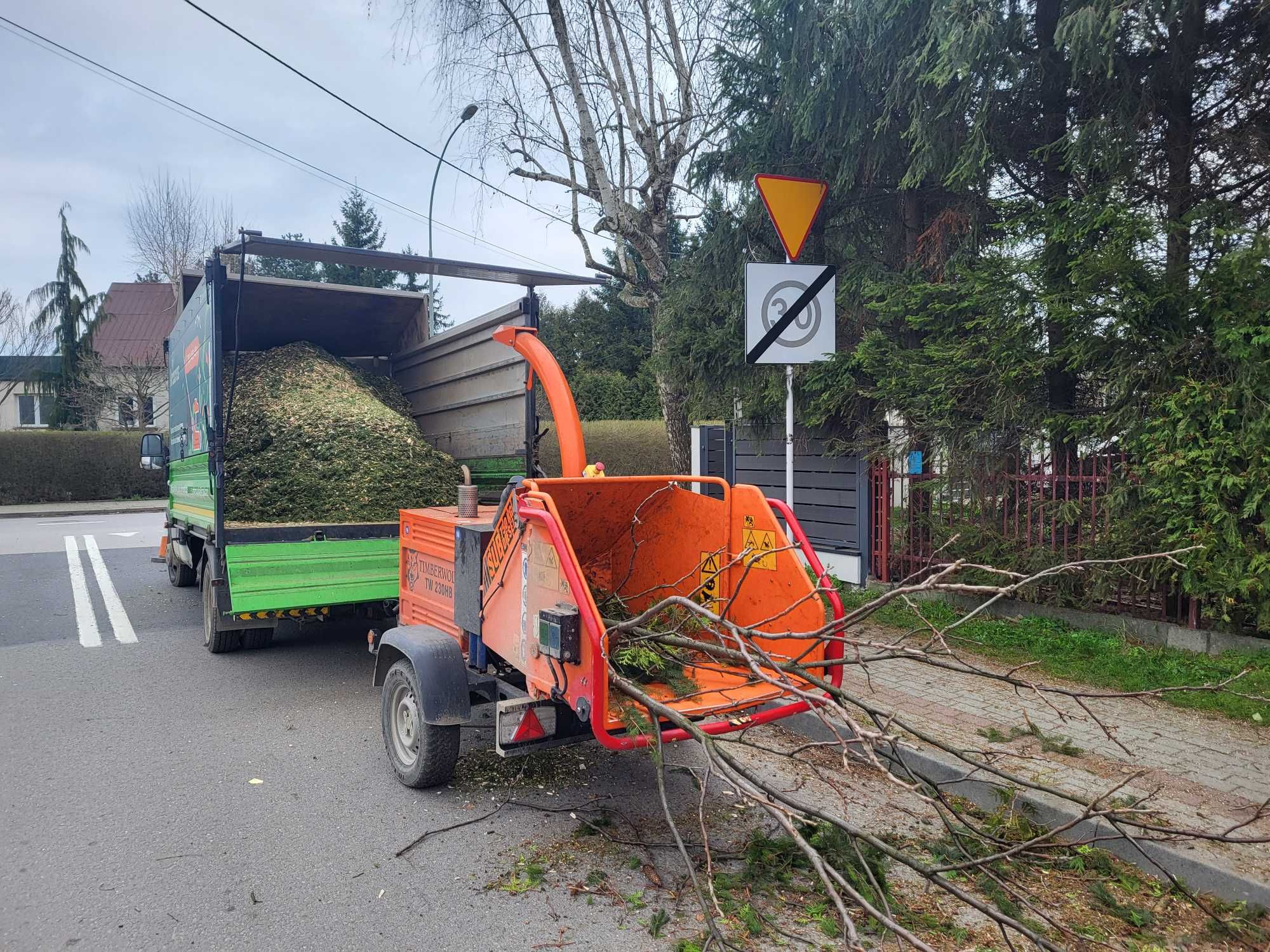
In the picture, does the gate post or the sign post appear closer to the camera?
the sign post

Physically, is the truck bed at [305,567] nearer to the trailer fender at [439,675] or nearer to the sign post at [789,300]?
the trailer fender at [439,675]

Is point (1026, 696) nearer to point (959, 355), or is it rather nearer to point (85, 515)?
point (959, 355)

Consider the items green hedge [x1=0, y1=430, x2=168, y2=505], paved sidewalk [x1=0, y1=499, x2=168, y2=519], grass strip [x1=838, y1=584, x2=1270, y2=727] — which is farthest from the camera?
green hedge [x1=0, y1=430, x2=168, y2=505]

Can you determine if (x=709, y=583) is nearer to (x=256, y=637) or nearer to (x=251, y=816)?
(x=251, y=816)

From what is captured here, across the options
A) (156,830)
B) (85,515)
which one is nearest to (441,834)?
(156,830)

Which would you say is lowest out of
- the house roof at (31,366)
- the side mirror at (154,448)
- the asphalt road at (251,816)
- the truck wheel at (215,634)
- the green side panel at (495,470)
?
the asphalt road at (251,816)

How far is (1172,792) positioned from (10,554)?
15.4 meters

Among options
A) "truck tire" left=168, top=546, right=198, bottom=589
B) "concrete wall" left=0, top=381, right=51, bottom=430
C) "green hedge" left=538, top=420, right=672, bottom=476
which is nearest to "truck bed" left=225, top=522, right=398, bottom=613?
"truck tire" left=168, top=546, right=198, bottom=589

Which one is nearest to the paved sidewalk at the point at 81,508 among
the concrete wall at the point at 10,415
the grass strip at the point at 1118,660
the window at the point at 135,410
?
the window at the point at 135,410

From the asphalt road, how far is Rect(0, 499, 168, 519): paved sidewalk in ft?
57.3

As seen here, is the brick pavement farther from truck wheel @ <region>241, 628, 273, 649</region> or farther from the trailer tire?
the trailer tire

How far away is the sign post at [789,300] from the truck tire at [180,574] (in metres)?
7.80

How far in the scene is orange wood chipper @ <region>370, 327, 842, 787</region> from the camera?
11.3 ft

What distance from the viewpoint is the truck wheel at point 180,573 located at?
1027 cm
